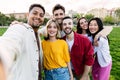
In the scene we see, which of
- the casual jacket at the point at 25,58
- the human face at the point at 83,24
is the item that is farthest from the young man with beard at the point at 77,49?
the casual jacket at the point at 25,58

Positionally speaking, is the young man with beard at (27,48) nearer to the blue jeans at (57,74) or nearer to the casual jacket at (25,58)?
the casual jacket at (25,58)

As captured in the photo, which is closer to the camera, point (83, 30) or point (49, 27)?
point (49, 27)

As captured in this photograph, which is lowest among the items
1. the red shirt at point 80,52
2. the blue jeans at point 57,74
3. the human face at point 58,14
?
the blue jeans at point 57,74

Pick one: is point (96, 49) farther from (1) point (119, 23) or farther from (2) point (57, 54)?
(1) point (119, 23)

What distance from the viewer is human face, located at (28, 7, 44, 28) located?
7.12 feet

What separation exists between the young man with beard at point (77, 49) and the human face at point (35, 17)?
68cm

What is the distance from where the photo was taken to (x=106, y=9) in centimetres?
13638

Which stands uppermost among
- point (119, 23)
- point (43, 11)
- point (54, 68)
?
point (43, 11)

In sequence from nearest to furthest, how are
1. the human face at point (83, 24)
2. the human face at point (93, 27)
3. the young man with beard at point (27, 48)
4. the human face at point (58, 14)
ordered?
the young man with beard at point (27, 48) < the human face at point (58, 14) < the human face at point (93, 27) < the human face at point (83, 24)

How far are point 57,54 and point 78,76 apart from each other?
2.06ft

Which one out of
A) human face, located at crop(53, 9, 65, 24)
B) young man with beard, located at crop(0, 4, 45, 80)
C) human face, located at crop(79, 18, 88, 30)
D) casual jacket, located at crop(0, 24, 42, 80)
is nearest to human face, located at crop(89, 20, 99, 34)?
human face, located at crop(79, 18, 88, 30)

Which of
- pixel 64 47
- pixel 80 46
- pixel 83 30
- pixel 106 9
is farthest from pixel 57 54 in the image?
pixel 106 9

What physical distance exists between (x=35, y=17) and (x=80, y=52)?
3.34 ft

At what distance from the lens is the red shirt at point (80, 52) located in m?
3.00
